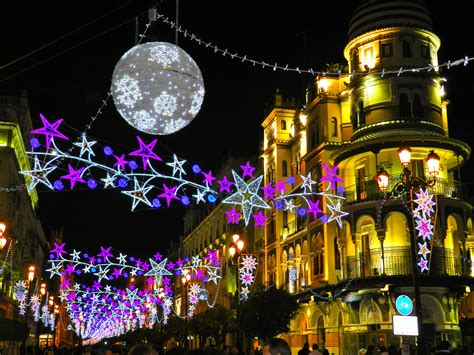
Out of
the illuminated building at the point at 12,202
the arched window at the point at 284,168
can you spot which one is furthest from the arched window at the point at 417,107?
the illuminated building at the point at 12,202

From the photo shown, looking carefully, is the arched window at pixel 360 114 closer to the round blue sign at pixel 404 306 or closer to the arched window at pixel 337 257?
the arched window at pixel 337 257

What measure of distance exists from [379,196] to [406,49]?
8799 mm

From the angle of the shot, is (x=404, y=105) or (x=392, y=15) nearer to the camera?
(x=404, y=105)

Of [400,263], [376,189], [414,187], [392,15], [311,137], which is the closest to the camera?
[414,187]

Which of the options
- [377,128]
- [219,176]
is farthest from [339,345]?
[219,176]

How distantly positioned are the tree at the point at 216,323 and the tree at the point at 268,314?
1334 centimetres

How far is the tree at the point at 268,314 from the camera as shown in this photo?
109 ft

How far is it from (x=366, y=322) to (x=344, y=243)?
441cm

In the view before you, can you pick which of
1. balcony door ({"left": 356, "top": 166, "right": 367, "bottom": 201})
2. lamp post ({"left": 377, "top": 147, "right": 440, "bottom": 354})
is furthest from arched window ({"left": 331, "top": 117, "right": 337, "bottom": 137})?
lamp post ({"left": 377, "top": 147, "right": 440, "bottom": 354})

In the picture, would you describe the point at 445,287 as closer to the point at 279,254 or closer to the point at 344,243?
the point at 344,243

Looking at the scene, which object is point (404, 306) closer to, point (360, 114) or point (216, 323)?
point (360, 114)

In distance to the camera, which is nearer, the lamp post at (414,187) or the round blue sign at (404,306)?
the round blue sign at (404,306)

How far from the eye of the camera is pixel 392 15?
118 feet

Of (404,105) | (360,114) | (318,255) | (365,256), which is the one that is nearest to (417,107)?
→ (404,105)
